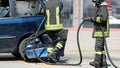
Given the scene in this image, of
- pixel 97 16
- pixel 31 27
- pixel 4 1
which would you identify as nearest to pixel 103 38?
pixel 97 16

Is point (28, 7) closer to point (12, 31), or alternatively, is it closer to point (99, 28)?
point (12, 31)

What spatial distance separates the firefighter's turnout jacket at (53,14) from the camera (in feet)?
39.3

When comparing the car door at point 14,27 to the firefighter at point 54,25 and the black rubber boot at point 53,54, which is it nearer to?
the firefighter at point 54,25

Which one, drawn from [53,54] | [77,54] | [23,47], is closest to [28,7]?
[23,47]

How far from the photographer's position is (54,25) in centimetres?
1202

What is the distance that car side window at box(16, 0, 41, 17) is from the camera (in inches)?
511

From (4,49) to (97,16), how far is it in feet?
9.30

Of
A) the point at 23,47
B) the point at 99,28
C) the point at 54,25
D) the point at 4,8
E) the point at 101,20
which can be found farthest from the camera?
the point at 4,8

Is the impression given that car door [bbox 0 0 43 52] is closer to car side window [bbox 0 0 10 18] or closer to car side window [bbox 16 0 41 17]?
car side window [bbox 0 0 10 18]

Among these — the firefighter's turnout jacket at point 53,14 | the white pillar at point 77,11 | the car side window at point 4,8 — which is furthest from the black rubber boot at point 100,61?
the white pillar at point 77,11

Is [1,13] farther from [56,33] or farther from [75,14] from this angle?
[75,14]

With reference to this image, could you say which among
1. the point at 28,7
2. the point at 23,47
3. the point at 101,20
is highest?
the point at 28,7

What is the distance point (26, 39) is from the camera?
12.7 meters

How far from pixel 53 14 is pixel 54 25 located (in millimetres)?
268
